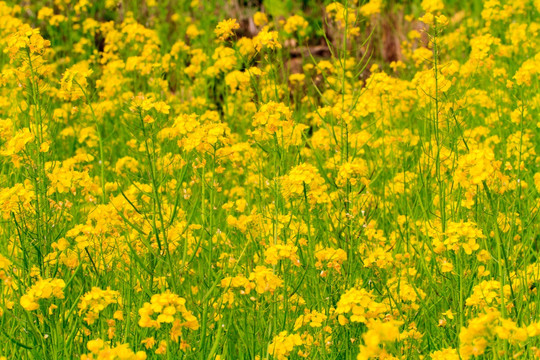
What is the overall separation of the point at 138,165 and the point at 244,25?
4207 millimetres

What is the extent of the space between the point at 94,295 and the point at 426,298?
54.3 inches

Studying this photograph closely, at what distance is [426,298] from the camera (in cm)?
299

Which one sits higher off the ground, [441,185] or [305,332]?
[441,185]

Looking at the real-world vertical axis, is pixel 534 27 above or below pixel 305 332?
above

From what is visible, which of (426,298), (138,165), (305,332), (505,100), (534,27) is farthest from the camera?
(534,27)

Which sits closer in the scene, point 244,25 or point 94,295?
point 94,295

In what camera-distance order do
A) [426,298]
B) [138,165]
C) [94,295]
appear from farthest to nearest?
[138,165]
[426,298]
[94,295]

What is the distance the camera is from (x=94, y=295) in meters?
2.22

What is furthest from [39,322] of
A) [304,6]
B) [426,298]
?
[304,6]

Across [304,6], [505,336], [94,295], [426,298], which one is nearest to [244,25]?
[304,6]

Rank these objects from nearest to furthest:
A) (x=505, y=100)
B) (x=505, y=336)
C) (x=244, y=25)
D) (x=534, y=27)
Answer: (x=505, y=336)
(x=505, y=100)
(x=534, y=27)
(x=244, y=25)

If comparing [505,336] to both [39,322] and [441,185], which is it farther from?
[39,322]

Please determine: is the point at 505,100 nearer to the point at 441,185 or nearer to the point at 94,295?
the point at 441,185

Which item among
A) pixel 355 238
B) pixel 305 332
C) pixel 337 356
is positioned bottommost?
pixel 337 356
